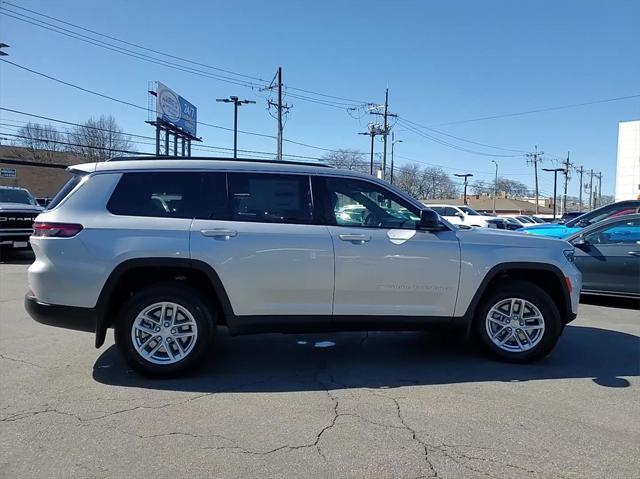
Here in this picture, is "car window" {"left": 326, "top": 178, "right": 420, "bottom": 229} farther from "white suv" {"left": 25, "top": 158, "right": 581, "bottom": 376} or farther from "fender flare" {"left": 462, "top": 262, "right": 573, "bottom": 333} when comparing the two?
"fender flare" {"left": 462, "top": 262, "right": 573, "bottom": 333}

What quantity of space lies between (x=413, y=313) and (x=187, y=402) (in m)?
2.19


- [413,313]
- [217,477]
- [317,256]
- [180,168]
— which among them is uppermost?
[180,168]

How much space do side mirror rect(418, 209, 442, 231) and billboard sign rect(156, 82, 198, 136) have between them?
38026 millimetres

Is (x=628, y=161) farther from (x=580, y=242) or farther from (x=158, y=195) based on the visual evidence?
(x=158, y=195)

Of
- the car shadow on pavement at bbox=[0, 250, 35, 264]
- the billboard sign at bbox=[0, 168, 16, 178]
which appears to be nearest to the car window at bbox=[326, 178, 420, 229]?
the car shadow on pavement at bbox=[0, 250, 35, 264]

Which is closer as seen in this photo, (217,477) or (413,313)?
(217,477)

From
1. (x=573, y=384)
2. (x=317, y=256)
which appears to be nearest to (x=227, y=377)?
(x=317, y=256)

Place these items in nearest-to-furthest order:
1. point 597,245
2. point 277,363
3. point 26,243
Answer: point 277,363 < point 597,245 < point 26,243

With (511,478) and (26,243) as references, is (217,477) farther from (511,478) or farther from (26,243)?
(26,243)

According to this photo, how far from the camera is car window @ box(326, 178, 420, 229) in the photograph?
475 cm

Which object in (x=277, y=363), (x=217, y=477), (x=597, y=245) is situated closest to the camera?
(x=217, y=477)

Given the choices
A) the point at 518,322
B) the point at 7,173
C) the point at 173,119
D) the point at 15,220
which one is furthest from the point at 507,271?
the point at 7,173

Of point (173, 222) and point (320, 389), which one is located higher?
point (173, 222)

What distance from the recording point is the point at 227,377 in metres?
4.55
